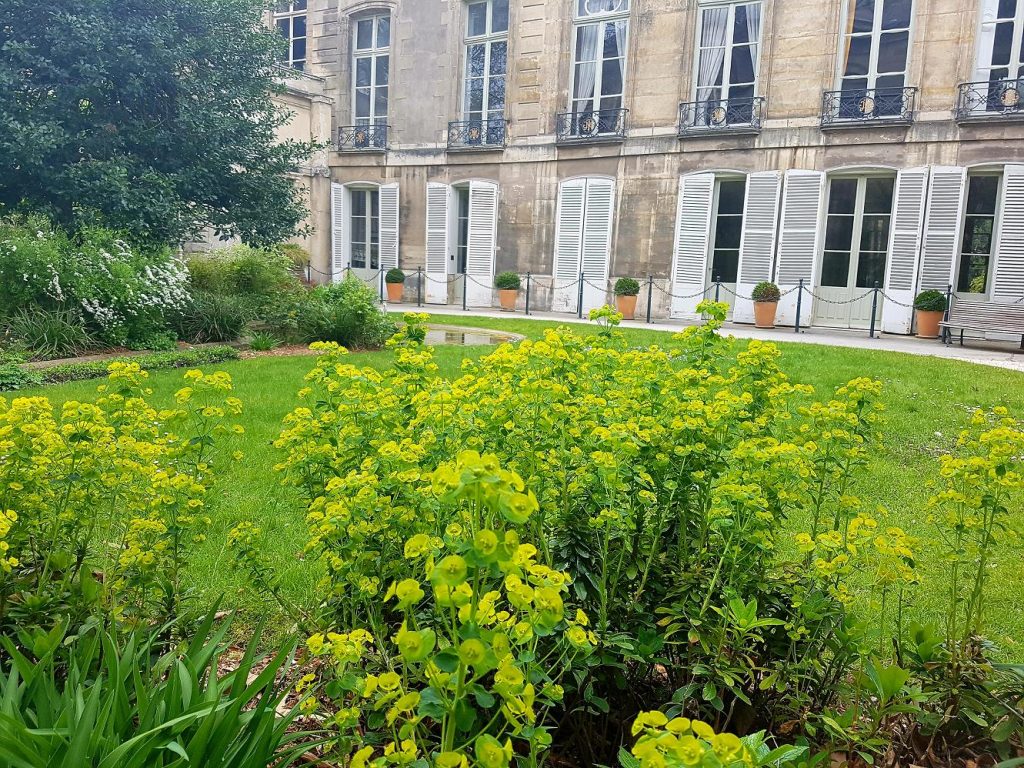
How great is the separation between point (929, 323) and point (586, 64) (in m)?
9.27

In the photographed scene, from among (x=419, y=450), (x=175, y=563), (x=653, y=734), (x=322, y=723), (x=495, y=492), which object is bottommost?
(x=322, y=723)

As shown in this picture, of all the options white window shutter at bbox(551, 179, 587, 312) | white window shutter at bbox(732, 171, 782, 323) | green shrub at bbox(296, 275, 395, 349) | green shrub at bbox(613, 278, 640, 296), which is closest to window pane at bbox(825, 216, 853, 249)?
white window shutter at bbox(732, 171, 782, 323)

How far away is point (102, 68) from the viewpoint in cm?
1052

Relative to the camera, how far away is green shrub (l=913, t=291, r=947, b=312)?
13.9m

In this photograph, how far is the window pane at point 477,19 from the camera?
19.8 metres

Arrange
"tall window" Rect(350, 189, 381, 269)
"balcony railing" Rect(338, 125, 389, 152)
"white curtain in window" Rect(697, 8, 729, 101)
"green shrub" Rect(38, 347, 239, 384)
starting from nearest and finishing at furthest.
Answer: "green shrub" Rect(38, 347, 239, 384)
"white curtain in window" Rect(697, 8, 729, 101)
"balcony railing" Rect(338, 125, 389, 152)
"tall window" Rect(350, 189, 381, 269)

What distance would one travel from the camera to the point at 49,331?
28.9 ft

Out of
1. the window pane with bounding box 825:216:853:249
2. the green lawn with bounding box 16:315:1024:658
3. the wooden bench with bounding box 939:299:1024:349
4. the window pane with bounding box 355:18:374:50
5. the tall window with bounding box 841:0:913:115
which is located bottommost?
the green lawn with bounding box 16:315:1024:658

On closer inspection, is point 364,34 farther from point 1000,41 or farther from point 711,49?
point 1000,41

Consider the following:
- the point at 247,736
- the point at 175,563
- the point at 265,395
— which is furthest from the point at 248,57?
the point at 247,736

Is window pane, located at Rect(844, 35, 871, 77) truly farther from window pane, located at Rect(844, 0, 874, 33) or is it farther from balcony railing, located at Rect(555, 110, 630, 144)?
balcony railing, located at Rect(555, 110, 630, 144)

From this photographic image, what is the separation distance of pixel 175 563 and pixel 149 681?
1.53 ft

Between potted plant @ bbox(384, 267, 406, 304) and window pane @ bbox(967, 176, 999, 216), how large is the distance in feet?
41.4

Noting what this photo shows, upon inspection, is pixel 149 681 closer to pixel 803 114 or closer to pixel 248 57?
pixel 248 57
